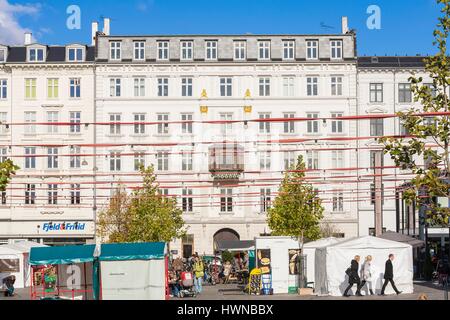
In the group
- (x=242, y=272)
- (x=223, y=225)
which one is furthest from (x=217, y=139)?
(x=242, y=272)

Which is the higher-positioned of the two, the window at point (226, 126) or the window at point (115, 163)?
the window at point (226, 126)

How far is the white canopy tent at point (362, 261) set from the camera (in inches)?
1291

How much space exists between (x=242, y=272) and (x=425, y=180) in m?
26.1

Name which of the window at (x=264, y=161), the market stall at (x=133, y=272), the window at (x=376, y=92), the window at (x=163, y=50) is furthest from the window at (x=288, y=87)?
the market stall at (x=133, y=272)

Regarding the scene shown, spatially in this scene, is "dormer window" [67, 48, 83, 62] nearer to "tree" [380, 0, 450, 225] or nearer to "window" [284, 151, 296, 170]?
"window" [284, 151, 296, 170]

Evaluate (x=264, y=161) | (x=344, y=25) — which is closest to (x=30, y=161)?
(x=264, y=161)

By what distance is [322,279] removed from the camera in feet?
111

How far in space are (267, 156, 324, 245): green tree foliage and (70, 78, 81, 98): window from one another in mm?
21940

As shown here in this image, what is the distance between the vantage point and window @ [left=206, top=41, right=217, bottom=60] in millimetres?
68938

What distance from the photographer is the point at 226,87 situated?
6869 centimetres

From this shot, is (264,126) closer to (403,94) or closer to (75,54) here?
(403,94)

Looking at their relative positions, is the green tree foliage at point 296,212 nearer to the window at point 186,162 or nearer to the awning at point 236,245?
the awning at point 236,245

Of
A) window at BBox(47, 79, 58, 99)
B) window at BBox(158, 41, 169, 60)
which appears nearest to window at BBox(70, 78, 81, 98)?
window at BBox(47, 79, 58, 99)

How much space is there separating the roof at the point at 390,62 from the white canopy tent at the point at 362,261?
122 ft
